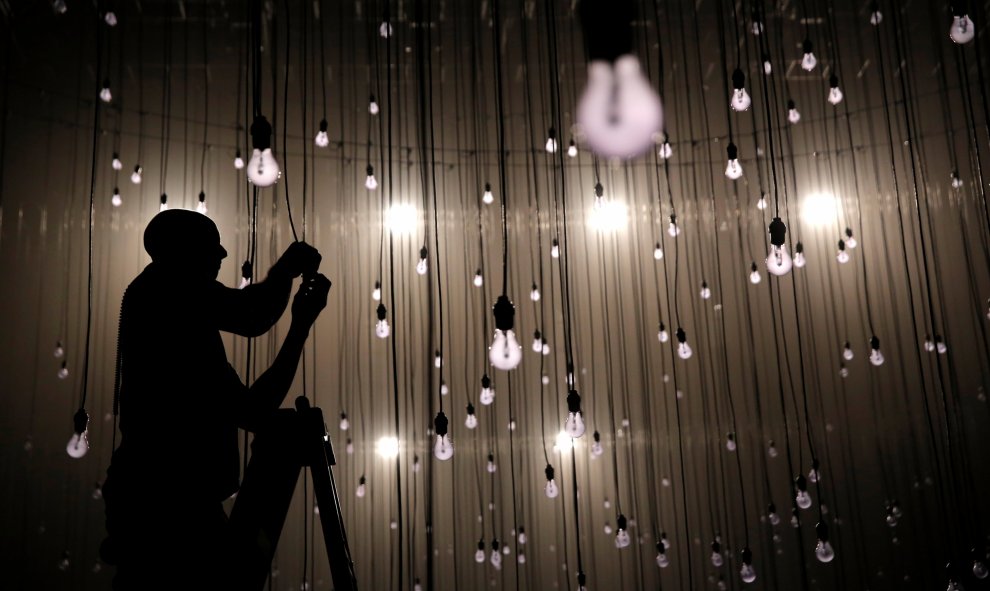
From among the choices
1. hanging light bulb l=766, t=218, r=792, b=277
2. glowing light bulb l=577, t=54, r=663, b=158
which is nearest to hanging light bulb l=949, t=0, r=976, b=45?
hanging light bulb l=766, t=218, r=792, b=277

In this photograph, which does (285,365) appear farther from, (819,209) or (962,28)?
(819,209)

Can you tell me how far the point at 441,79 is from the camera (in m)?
5.32

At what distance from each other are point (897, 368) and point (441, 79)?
3943 mm

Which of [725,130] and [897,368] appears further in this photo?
[725,130]

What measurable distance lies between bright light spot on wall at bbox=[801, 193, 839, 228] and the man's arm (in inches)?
207

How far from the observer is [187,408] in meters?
1.16

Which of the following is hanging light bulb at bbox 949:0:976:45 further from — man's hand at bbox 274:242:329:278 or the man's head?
the man's head

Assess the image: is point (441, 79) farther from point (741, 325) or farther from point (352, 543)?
point (352, 543)

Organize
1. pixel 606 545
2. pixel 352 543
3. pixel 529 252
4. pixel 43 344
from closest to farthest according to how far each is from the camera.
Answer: pixel 43 344 < pixel 352 543 < pixel 606 545 < pixel 529 252

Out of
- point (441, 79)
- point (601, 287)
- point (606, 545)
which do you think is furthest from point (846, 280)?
point (441, 79)

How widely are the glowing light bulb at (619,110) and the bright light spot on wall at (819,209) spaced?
1.30 metres

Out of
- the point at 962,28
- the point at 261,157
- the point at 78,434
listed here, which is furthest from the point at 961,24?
the point at 78,434

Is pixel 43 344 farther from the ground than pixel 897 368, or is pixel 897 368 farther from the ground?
pixel 43 344

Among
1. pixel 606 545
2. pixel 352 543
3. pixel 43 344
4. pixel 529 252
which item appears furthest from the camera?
pixel 529 252
